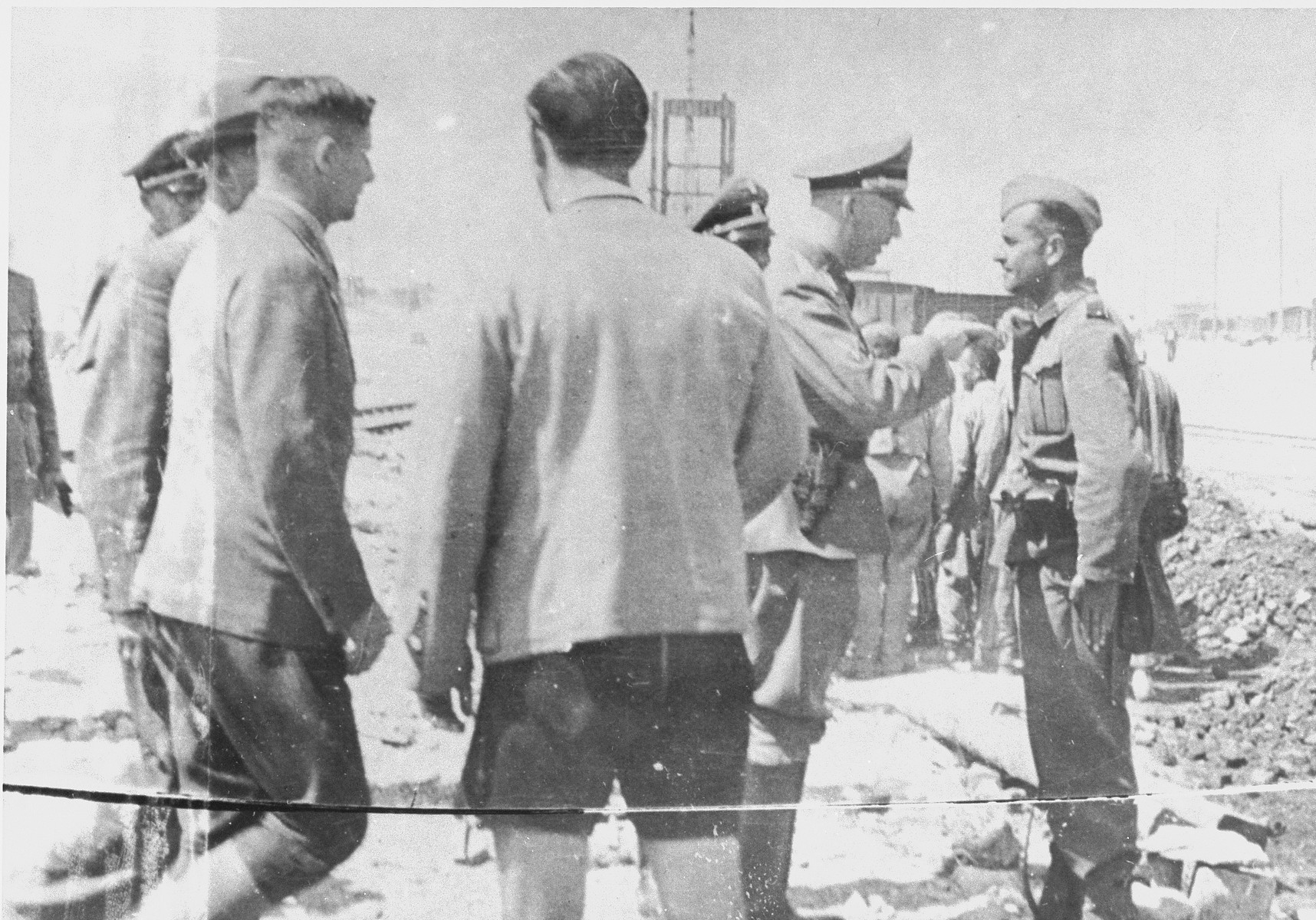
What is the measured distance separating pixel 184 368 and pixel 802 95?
1244 millimetres

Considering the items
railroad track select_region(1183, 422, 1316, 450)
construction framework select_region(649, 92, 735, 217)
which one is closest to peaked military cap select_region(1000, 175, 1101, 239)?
railroad track select_region(1183, 422, 1316, 450)

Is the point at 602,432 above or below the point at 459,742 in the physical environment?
above

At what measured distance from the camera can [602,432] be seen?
2865 mm

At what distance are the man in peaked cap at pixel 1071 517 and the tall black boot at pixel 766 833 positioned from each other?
493mm

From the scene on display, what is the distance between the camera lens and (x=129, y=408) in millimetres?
2988

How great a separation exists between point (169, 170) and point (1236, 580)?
2.19 m

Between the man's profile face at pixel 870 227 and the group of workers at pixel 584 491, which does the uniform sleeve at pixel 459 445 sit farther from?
the man's profile face at pixel 870 227

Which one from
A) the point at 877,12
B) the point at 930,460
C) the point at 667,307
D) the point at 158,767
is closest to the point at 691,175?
the point at 667,307

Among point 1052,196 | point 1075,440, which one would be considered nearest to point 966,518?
point 1075,440

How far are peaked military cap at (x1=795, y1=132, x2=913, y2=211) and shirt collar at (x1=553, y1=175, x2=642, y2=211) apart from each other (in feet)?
1.10

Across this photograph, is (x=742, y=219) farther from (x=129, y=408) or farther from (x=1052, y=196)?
(x=129, y=408)

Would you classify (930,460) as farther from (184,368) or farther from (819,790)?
(184,368)

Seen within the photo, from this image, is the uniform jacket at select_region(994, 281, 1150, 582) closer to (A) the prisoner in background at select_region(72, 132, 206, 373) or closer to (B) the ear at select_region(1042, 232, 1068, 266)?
(B) the ear at select_region(1042, 232, 1068, 266)

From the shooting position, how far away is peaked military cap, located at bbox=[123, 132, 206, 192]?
2936 mm
